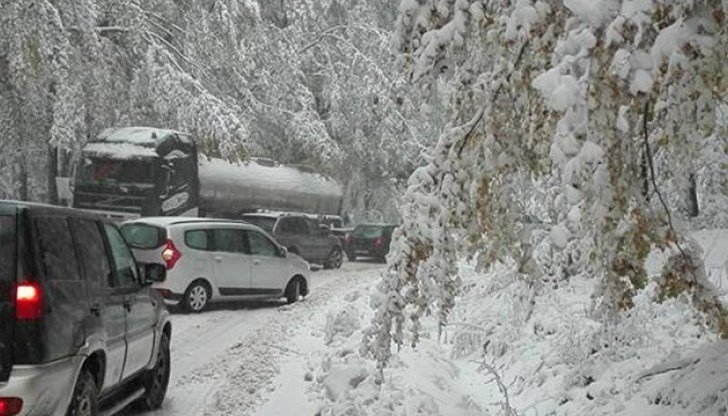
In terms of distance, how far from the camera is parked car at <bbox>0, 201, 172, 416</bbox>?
449cm

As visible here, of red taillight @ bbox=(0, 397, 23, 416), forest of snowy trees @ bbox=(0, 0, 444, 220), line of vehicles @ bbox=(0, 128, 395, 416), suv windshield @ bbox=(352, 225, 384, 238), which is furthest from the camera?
suv windshield @ bbox=(352, 225, 384, 238)

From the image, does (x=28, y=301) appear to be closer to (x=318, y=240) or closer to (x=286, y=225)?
(x=286, y=225)

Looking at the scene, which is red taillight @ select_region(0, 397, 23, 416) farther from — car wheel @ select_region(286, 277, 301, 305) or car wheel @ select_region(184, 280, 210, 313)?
car wheel @ select_region(286, 277, 301, 305)

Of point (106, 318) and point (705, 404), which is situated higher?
point (106, 318)

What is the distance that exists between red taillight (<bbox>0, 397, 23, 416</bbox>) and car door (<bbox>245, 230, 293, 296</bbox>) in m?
11.5

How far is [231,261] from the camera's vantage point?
606 inches

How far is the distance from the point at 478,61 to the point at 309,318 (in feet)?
33.1

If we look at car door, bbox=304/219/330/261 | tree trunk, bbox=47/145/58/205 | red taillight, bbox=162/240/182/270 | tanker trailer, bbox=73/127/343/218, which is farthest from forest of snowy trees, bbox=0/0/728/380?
car door, bbox=304/219/330/261

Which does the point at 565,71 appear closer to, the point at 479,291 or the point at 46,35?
the point at 479,291

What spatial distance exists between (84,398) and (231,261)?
33.5 feet

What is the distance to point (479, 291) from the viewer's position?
48.4 feet

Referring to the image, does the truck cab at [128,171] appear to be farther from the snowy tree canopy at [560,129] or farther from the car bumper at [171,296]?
the snowy tree canopy at [560,129]

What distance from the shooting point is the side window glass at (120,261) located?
627cm

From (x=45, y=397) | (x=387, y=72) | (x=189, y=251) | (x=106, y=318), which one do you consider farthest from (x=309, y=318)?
(x=387, y=72)
